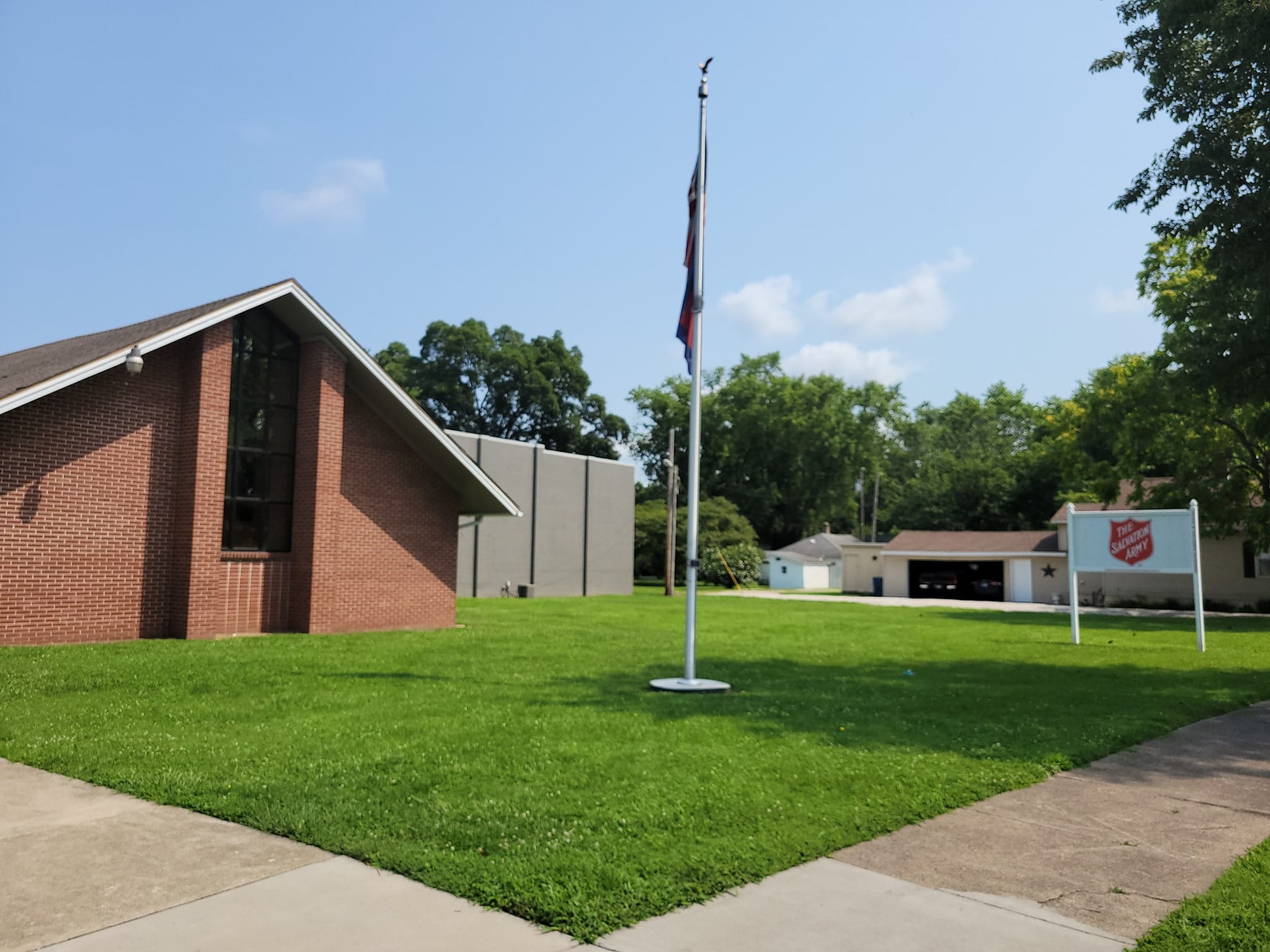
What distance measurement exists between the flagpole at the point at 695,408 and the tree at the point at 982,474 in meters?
48.3

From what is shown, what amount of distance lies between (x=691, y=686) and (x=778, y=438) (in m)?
67.3

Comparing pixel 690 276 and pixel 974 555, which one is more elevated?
pixel 690 276

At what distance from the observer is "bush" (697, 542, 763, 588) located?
6284 cm

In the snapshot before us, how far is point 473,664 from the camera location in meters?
14.2

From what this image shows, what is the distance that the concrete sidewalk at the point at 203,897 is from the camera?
13.6ft

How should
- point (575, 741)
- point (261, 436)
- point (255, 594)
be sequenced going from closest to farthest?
point (575, 741) < point (255, 594) < point (261, 436)

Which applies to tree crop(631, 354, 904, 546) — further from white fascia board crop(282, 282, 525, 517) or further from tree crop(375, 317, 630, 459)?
white fascia board crop(282, 282, 525, 517)

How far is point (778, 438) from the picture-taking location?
78000mm

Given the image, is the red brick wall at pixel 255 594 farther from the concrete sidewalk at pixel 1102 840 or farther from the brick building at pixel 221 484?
the concrete sidewalk at pixel 1102 840

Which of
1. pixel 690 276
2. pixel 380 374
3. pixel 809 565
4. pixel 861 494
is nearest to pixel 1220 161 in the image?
pixel 690 276

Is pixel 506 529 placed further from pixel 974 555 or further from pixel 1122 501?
pixel 1122 501

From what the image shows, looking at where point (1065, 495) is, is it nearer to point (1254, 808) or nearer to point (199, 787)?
point (1254, 808)

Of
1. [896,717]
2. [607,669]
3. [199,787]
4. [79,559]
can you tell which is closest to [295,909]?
[199,787]

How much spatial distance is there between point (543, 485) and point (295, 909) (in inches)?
1375
